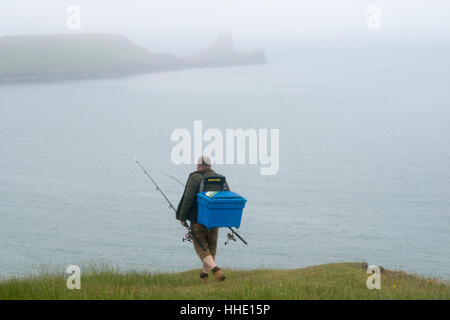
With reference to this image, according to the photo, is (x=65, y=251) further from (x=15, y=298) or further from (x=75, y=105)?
(x=75, y=105)

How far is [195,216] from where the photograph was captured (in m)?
12.5

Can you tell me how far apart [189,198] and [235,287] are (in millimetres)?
2341

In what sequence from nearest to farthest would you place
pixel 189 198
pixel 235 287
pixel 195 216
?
pixel 235 287 → pixel 189 198 → pixel 195 216

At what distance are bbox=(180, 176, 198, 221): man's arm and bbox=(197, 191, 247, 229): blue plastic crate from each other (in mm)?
272

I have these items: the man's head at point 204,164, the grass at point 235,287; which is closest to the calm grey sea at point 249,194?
the grass at point 235,287

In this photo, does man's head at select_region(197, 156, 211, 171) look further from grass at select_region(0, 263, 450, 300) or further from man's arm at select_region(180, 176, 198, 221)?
grass at select_region(0, 263, 450, 300)

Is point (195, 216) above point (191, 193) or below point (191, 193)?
below

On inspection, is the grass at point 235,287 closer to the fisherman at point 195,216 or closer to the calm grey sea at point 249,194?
the fisherman at point 195,216

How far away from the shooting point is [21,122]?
553 ft

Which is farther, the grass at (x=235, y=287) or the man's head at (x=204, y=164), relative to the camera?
the man's head at (x=204, y=164)

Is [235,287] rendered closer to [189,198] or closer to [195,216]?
[195,216]

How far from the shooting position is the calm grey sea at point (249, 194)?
258ft

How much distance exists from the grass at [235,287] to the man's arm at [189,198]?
149 centimetres

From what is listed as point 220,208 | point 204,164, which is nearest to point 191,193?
point 204,164
